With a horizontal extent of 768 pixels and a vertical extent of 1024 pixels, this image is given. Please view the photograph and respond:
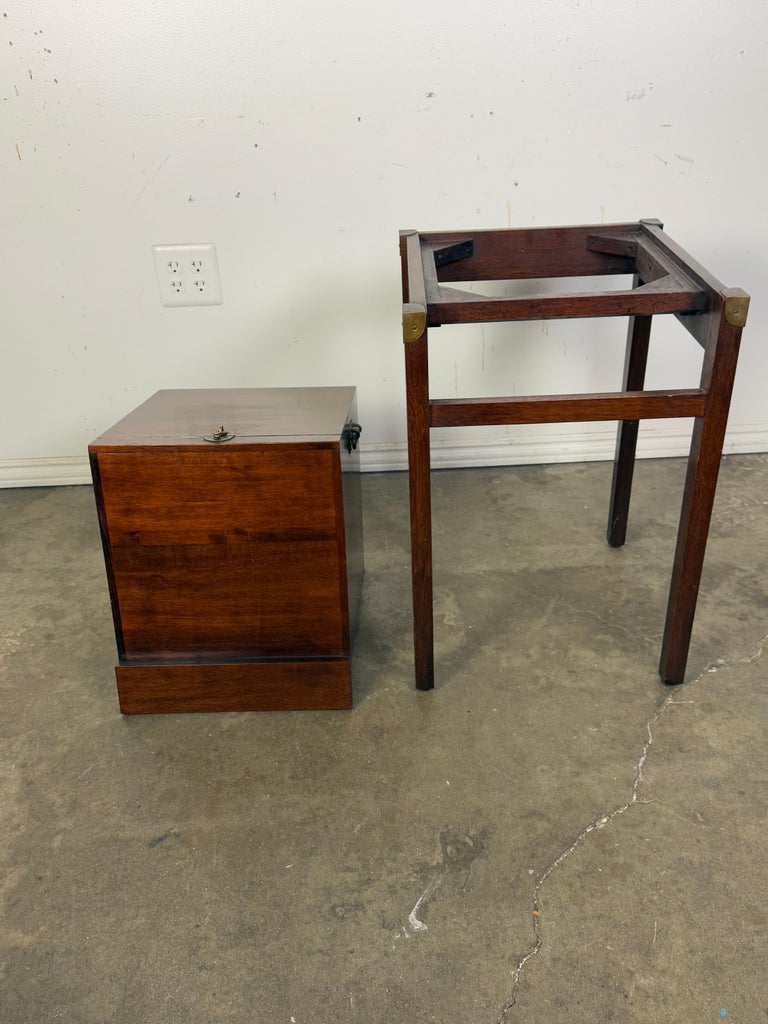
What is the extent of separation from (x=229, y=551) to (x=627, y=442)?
0.83 meters

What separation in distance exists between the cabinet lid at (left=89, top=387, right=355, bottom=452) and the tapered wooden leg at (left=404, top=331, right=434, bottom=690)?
0.11 m

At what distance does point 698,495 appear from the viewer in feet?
3.59

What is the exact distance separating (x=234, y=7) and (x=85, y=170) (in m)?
0.47

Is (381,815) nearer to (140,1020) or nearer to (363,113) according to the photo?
(140,1020)

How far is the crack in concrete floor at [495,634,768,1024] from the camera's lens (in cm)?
81

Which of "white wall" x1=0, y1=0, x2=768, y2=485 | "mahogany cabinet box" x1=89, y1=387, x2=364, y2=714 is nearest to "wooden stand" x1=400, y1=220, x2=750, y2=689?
"mahogany cabinet box" x1=89, y1=387, x2=364, y2=714

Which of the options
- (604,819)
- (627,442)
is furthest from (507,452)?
(604,819)

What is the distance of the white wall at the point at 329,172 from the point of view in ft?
5.47

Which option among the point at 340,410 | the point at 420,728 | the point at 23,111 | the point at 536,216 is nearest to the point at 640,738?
the point at 420,728

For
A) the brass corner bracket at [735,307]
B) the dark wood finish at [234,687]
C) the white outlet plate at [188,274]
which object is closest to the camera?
the brass corner bracket at [735,307]

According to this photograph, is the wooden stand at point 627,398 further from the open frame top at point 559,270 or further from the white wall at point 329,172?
the white wall at point 329,172

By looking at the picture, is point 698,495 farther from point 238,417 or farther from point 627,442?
point 238,417

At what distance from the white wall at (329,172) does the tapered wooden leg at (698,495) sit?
913 mm

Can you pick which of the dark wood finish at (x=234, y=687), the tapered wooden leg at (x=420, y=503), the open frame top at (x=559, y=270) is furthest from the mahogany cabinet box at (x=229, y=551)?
the open frame top at (x=559, y=270)
